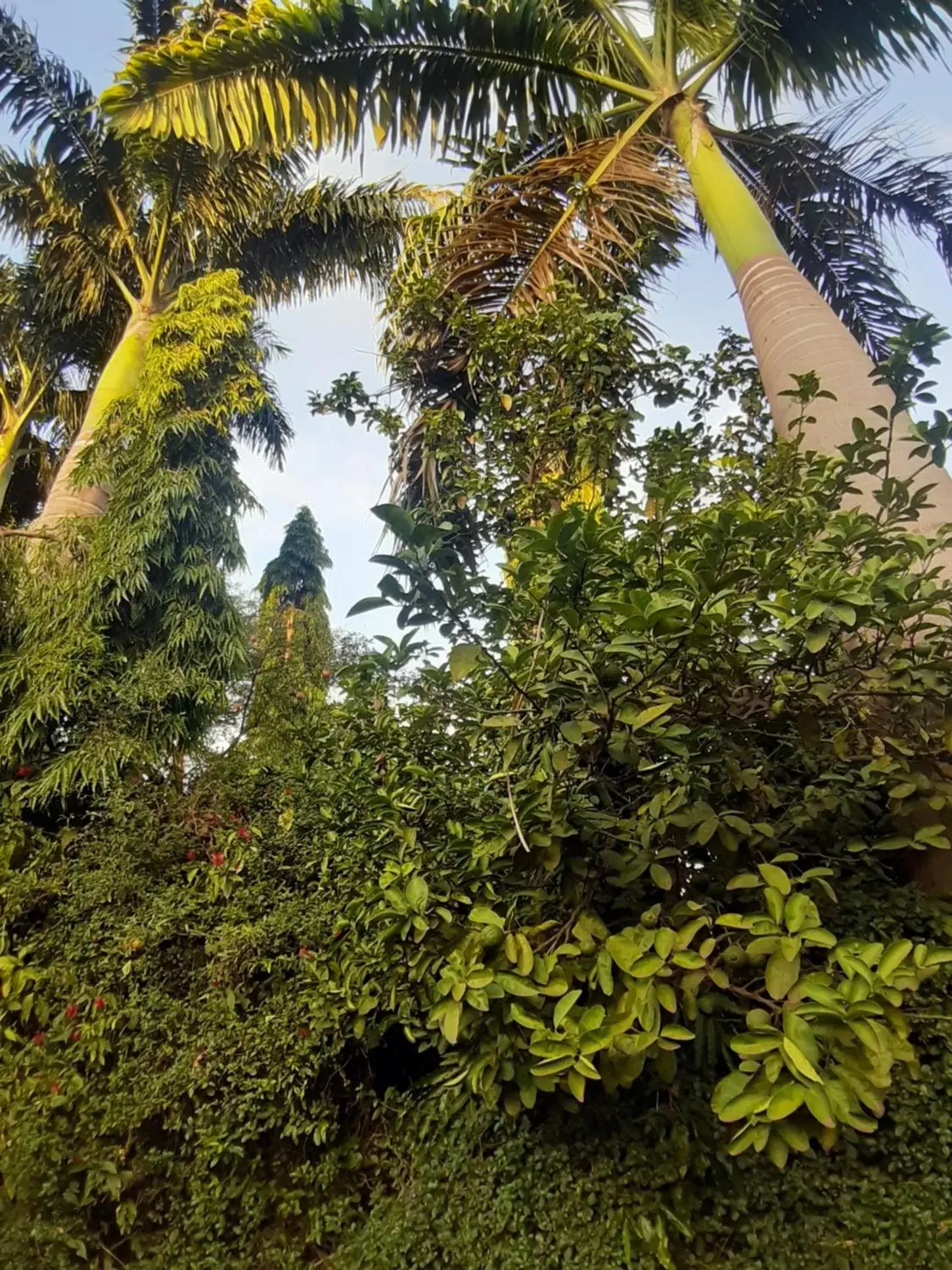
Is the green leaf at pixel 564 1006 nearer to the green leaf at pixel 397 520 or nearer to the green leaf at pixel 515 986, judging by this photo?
the green leaf at pixel 515 986

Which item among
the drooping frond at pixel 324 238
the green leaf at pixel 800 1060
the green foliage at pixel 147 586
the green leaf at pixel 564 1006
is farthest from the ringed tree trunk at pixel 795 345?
the drooping frond at pixel 324 238

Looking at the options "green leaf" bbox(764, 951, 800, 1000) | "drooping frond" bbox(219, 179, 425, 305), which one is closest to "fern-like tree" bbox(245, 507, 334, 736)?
"green leaf" bbox(764, 951, 800, 1000)

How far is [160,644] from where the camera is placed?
17.1 ft

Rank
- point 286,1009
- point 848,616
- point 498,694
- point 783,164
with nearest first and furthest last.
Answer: point 848,616, point 498,694, point 286,1009, point 783,164

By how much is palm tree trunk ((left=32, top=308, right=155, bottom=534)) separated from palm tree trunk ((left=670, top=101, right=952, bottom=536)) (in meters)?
4.66

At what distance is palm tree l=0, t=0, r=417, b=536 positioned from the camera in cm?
676

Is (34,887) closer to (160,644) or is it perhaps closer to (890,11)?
(160,644)

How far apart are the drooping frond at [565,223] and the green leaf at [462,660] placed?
4.01 m

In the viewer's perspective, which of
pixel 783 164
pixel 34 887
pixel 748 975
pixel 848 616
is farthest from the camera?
pixel 783 164

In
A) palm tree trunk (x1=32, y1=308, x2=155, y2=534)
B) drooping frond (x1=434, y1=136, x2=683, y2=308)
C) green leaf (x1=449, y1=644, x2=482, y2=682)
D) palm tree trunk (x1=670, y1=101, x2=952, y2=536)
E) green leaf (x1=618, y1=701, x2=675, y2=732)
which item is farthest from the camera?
palm tree trunk (x1=32, y1=308, x2=155, y2=534)

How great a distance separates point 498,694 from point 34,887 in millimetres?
2999

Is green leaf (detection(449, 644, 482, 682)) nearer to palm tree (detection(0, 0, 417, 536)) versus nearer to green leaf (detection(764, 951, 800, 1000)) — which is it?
green leaf (detection(764, 951, 800, 1000))

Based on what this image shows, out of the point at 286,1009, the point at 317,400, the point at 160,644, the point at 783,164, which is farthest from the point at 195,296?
the point at 286,1009

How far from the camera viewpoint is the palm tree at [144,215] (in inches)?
266
